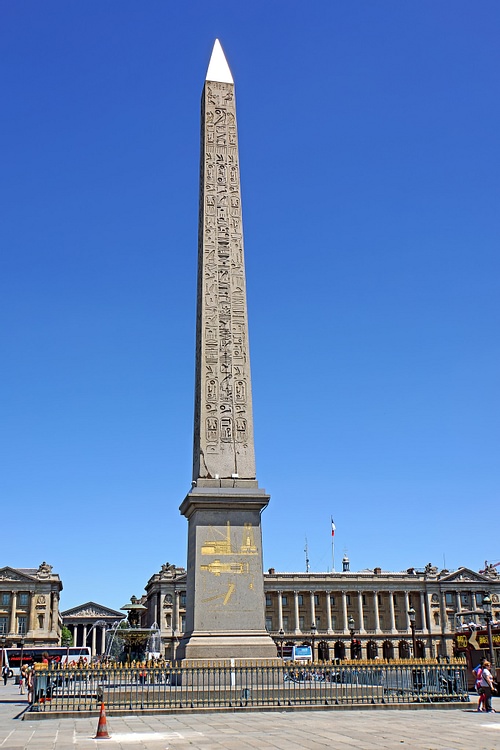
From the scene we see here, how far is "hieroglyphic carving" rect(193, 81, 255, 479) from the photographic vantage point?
19.2 metres

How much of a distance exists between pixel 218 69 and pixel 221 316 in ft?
27.7

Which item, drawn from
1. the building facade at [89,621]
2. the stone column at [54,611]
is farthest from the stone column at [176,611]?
the building facade at [89,621]

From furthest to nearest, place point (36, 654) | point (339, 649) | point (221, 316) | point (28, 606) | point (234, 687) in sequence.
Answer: point (28, 606)
point (339, 649)
point (36, 654)
point (221, 316)
point (234, 687)

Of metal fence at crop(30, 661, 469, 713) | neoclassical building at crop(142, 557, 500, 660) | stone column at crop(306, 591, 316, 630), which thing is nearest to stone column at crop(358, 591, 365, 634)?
neoclassical building at crop(142, 557, 500, 660)

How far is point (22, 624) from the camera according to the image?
106312mm

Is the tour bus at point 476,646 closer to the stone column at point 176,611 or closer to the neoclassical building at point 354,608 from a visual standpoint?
the neoclassical building at point 354,608

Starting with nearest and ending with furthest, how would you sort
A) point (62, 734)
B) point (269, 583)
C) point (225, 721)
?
point (62, 734)
point (225, 721)
point (269, 583)

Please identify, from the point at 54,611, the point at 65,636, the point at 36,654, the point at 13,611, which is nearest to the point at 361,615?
the point at 54,611

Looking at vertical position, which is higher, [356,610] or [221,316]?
[221,316]

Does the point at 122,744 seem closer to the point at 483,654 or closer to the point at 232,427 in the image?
the point at 232,427

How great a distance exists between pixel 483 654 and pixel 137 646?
1302 centimetres

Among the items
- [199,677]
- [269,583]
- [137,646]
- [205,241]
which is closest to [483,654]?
[137,646]

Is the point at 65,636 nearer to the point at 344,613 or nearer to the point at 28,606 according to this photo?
the point at 28,606

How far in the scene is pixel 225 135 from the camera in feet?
73.4
